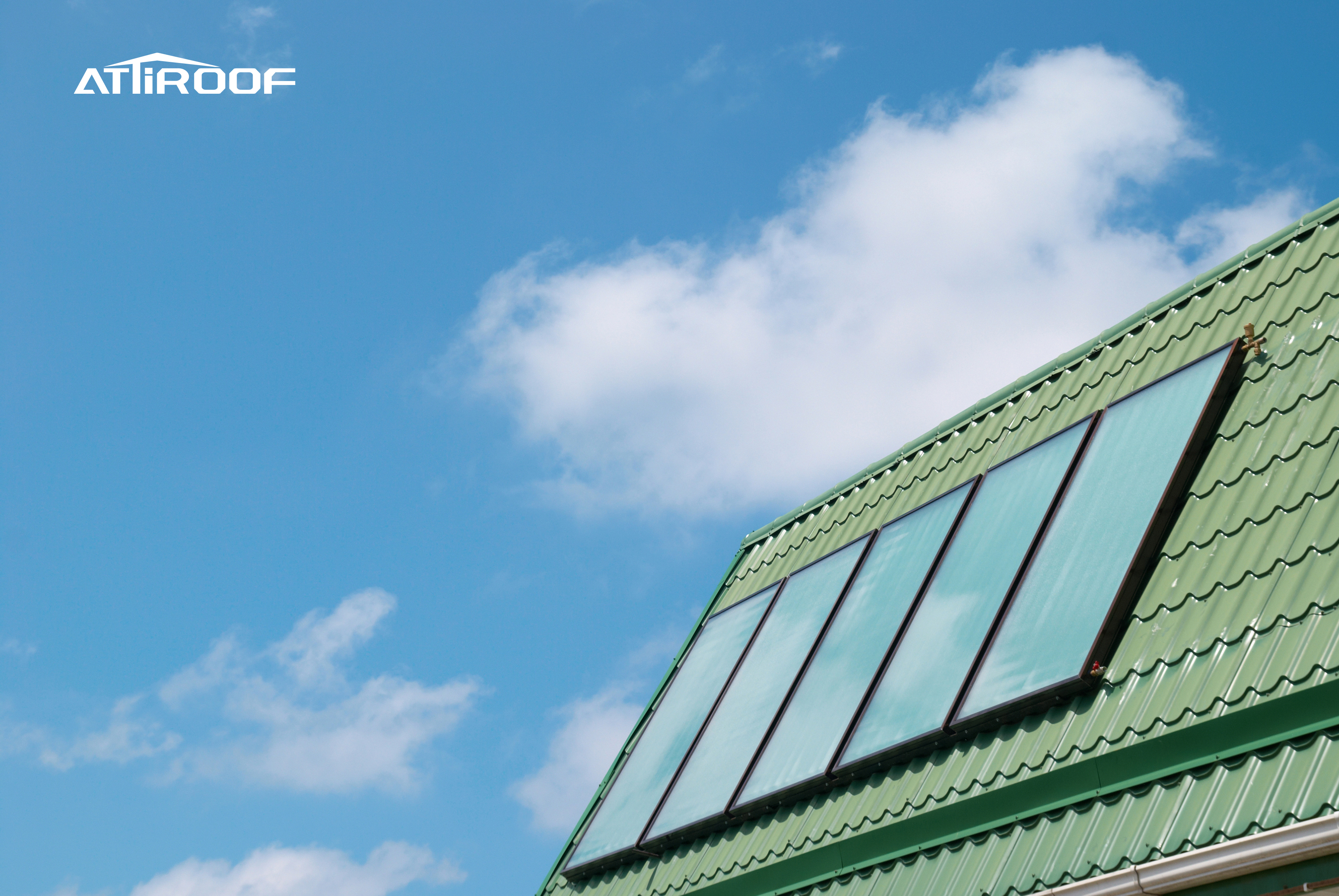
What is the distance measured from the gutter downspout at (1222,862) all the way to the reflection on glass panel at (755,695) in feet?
12.2

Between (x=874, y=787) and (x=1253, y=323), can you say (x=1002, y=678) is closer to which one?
(x=874, y=787)

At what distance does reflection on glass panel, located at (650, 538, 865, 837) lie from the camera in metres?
8.89

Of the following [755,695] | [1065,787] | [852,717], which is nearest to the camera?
[1065,787]

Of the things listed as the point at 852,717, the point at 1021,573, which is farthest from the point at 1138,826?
the point at 852,717

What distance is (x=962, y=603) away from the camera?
25.3ft

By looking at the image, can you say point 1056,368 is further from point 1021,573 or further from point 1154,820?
point 1154,820

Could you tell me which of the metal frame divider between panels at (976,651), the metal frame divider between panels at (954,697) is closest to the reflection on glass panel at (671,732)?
the metal frame divider between panels at (976,651)

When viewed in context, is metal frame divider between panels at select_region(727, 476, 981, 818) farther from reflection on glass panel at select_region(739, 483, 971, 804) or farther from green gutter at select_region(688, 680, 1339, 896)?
green gutter at select_region(688, 680, 1339, 896)

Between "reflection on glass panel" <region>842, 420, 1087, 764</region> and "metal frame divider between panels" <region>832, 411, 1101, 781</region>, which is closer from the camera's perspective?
"metal frame divider between panels" <region>832, 411, 1101, 781</region>

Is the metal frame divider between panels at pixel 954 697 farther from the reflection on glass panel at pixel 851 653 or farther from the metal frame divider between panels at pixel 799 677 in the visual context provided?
the metal frame divider between panels at pixel 799 677

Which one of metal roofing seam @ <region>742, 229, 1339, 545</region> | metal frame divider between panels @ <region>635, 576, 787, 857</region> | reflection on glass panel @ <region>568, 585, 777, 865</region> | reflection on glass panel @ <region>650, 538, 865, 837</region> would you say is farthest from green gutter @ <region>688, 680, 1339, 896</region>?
metal roofing seam @ <region>742, 229, 1339, 545</region>

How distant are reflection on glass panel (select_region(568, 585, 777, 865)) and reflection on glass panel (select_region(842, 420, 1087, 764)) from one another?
2591mm

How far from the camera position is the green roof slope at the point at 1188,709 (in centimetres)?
518

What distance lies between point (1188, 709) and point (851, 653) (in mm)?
3194
